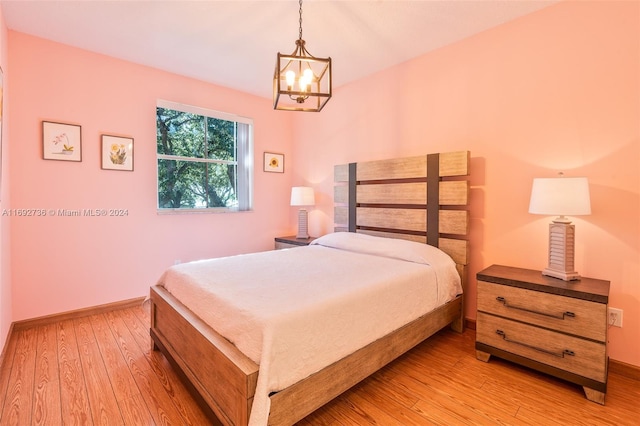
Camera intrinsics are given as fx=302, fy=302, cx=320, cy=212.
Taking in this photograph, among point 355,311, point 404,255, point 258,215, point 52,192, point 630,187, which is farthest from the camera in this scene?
point 258,215

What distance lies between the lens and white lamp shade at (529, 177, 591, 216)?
1.85 meters

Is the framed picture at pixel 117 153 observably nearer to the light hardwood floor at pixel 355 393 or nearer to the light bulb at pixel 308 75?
the light hardwood floor at pixel 355 393

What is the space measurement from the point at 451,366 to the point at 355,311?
1.02m

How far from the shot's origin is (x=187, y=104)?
353 cm

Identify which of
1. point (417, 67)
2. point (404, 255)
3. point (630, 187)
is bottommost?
point (404, 255)

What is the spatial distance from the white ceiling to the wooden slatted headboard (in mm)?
1060

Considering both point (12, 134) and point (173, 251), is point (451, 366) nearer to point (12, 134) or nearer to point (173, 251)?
point (173, 251)

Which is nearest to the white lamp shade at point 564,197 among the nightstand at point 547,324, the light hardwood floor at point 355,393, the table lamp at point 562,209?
the table lamp at point 562,209

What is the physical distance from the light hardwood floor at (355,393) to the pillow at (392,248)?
694 mm

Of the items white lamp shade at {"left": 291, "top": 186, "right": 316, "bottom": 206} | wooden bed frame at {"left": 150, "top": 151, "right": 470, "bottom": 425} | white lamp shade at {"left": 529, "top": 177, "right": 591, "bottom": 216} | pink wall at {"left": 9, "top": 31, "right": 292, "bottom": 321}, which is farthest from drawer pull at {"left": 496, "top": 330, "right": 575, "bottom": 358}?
pink wall at {"left": 9, "top": 31, "right": 292, "bottom": 321}

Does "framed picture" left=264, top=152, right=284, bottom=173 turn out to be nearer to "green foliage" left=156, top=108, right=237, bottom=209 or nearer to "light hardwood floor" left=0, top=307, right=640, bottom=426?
"green foliage" left=156, top=108, right=237, bottom=209

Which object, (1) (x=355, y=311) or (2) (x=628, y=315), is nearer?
(1) (x=355, y=311)

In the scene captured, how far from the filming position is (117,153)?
3.09 meters

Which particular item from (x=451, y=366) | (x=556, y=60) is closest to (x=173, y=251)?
(x=451, y=366)
